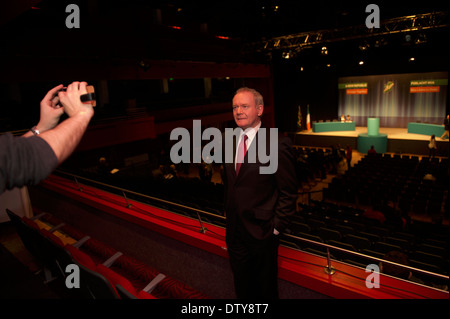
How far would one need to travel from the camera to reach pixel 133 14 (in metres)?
13.8

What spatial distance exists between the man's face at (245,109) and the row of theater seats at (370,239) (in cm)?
223

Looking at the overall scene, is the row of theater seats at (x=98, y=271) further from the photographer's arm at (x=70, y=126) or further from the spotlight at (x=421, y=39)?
the spotlight at (x=421, y=39)

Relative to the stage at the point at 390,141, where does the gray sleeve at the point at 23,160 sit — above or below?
above

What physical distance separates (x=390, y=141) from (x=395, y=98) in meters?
5.70

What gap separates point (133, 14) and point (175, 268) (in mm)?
13376

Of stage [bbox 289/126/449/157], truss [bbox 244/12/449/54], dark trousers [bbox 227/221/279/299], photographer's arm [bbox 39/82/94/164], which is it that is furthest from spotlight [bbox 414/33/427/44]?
photographer's arm [bbox 39/82/94/164]

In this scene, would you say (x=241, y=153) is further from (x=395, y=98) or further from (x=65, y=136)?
(x=395, y=98)

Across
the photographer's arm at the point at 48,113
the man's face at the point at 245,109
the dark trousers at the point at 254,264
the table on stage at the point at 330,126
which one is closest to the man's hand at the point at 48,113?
the photographer's arm at the point at 48,113

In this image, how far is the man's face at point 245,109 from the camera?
2.22 metres

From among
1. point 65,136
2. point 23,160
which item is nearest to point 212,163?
point 65,136

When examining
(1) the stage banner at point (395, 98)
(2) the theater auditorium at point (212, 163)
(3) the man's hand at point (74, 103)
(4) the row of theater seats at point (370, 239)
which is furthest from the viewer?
(1) the stage banner at point (395, 98)

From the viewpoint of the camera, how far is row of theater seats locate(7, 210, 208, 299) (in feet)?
7.79
